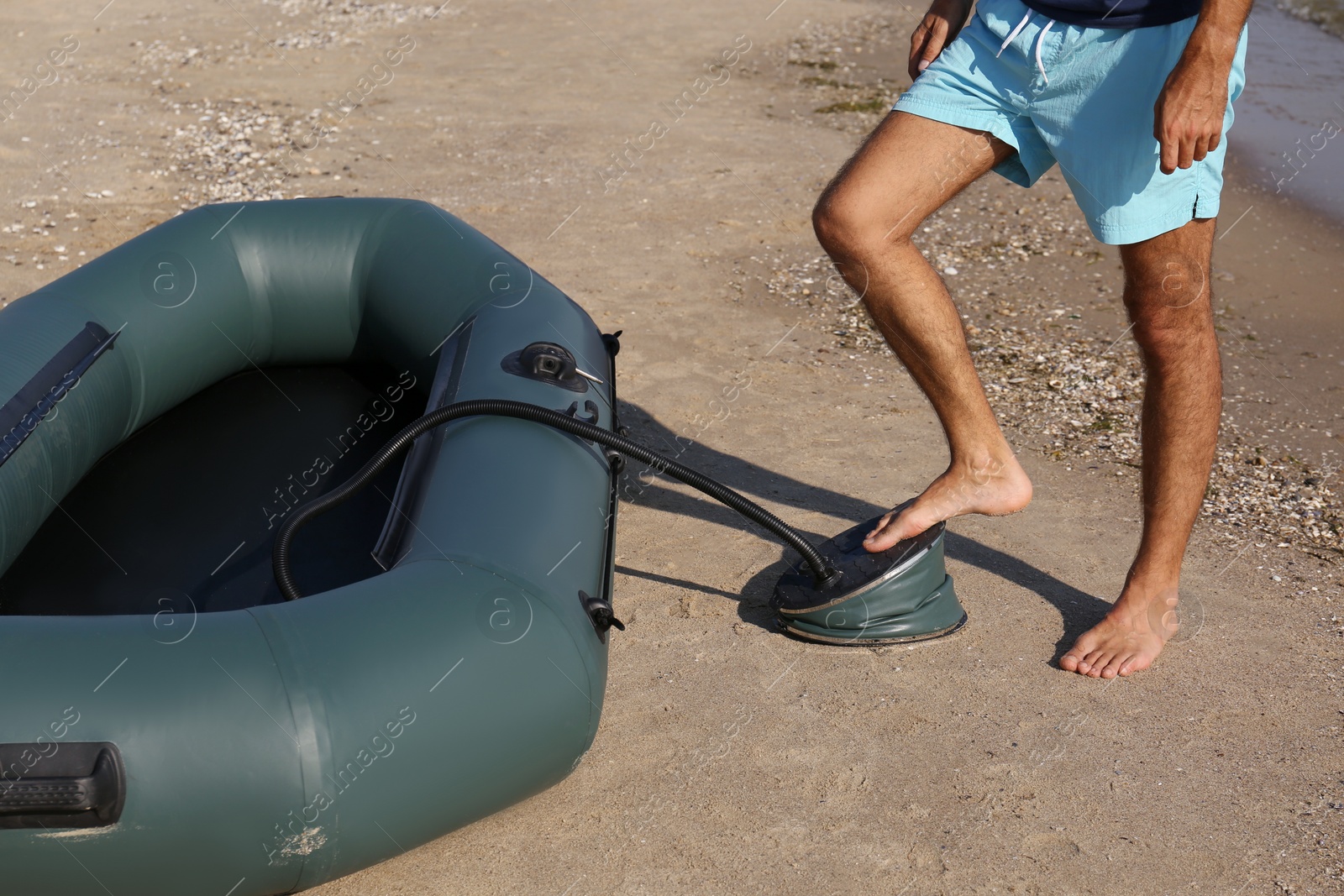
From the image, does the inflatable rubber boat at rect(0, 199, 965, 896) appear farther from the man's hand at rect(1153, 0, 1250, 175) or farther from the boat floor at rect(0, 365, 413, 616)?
the man's hand at rect(1153, 0, 1250, 175)

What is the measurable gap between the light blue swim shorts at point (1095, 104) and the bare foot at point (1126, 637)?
0.77 m

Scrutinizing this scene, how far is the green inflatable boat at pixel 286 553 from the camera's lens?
1583 mm

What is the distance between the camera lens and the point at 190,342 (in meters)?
2.72

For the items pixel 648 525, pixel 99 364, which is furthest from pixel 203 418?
pixel 648 525

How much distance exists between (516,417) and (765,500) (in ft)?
3.49

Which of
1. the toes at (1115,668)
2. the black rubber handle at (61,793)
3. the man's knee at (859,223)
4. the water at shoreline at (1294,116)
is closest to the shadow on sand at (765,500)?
the toes at (1115,668)

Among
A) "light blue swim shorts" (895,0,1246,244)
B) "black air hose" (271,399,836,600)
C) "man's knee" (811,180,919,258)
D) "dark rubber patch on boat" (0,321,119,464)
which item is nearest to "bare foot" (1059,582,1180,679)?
"black air hose" (271,399,836,600)

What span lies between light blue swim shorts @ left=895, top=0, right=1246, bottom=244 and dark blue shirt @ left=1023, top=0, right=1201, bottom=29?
12 millimetres

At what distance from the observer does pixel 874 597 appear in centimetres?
247

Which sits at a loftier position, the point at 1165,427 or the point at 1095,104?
the point at 1095,104

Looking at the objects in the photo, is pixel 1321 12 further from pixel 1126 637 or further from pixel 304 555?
pixel 304 555

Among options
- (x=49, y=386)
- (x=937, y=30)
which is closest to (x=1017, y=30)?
(x=937, y=30)

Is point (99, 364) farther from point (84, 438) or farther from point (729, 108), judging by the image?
point (729, 108)

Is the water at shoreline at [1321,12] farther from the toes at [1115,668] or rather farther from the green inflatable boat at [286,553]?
the green inflatable boat at [286,553]
